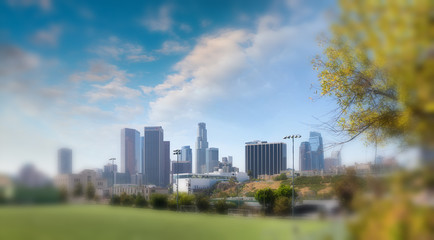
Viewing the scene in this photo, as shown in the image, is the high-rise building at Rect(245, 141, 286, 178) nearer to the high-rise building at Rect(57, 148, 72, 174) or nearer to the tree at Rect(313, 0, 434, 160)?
the tree at Rect(313, 0, 434, 160)

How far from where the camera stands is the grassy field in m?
4.84

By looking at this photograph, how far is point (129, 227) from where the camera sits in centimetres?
534

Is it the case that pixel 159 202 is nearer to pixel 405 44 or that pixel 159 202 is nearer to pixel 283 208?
pixel 283 208

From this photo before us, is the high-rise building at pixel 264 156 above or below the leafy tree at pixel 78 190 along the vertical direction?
below

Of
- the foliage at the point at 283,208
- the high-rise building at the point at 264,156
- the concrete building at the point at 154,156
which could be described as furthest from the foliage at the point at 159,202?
the high-rise building at the point at 264,156

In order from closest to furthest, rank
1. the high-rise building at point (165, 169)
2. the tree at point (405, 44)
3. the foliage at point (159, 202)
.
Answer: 1. the tree at point (405, 44)
2. the foliage at point (159, 202)
3. the high-rise building at point (165, 169)

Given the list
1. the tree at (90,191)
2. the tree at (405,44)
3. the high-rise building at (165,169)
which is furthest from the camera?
the high-rise building at (165,169)

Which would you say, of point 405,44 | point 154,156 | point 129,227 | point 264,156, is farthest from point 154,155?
point 405,44

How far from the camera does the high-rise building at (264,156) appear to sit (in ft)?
536

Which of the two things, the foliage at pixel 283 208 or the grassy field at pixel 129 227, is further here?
the foliage at pixel 283 208

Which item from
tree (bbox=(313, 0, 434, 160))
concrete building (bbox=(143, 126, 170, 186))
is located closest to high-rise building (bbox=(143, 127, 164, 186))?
concrete building (bbox=(143, 126, 170, 186))

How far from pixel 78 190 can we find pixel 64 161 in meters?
0.69

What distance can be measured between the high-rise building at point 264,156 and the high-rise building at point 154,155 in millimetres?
52650

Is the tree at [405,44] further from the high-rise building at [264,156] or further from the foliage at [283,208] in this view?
the high-rise building at [264,156]
